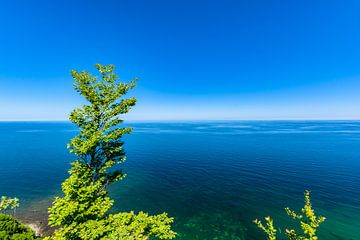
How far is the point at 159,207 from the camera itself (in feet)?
129

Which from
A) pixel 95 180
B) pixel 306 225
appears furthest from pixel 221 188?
pixel 306 225

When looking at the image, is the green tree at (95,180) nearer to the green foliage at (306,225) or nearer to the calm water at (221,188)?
the green foliage at (306,225)

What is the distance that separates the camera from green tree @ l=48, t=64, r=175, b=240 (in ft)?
50.0

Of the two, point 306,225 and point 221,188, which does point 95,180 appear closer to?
point 306,225

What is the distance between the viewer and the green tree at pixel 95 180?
50.0 feet

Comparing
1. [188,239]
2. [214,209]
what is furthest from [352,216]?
[188,239]

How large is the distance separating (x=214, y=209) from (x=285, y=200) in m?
17.2

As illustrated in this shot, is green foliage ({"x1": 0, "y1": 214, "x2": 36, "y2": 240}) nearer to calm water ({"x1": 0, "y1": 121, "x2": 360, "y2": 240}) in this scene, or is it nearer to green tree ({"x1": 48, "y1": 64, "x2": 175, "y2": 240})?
green tree ({"x1": 48, "y1": 64, "x2": 175, "y2": 240})

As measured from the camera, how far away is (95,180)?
18.2 metres

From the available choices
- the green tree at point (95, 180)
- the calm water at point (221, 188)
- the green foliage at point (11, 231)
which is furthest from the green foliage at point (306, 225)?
the green foliage at point (11, 231)

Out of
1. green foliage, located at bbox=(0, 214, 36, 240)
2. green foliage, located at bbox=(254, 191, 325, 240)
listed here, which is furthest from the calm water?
green foliage, located at bbox=(254, 191, 325, 240)

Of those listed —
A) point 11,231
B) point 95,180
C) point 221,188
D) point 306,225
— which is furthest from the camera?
point 221,188

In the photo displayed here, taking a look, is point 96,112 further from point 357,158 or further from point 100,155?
A: point 357,158

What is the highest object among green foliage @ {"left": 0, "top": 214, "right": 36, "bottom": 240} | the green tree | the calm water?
the green tree
